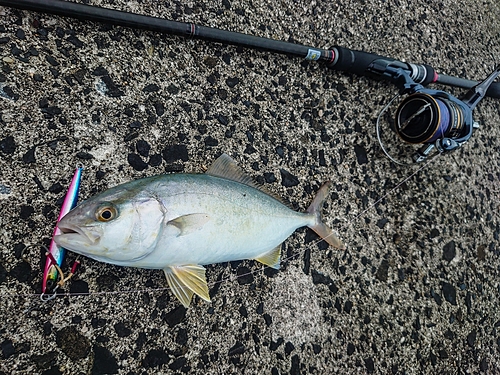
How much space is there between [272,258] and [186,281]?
22.0 inches

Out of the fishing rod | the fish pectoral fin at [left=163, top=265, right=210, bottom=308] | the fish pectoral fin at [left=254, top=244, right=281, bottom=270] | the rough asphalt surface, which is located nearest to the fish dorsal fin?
the rough asphalt surface

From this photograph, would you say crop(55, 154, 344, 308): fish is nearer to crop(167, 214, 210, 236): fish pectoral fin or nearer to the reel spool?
crop(167, 214, 210, 236): fish pectoral fin

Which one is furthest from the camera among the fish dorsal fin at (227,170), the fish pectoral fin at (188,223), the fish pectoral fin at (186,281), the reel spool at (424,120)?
the reel spool at (424,120)

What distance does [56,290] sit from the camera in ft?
5.54

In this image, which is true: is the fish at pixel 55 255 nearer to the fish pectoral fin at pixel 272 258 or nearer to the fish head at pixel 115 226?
the fish head at pixel 115 226

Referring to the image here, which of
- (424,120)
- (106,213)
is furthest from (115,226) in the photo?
(424,120)

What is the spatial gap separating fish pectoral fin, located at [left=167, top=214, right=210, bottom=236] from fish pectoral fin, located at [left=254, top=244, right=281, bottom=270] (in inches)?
19.7

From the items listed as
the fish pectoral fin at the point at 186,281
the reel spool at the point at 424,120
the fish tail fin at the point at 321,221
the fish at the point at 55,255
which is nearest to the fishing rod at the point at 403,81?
the reel spool at the point at 424,120

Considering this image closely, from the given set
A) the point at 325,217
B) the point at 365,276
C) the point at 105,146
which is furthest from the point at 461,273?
the point at 105,146

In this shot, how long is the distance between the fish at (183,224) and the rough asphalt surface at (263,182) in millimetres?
238

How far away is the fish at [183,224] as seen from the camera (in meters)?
1.51

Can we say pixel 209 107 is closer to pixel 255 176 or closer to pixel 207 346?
pixel 255 176

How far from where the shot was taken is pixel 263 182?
230 cm

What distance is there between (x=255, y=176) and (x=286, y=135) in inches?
14.9
